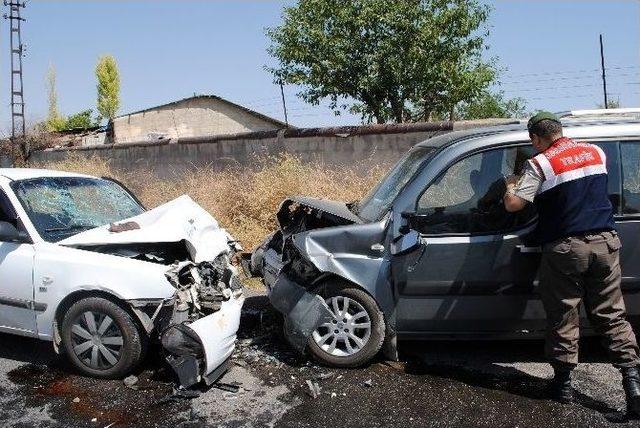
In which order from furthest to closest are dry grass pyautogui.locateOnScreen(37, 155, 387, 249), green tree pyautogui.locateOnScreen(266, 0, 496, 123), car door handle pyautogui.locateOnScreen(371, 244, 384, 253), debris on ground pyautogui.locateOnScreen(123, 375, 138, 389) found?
1. green tree pyautogui.locateOnScreen(266, 0, 496, 123)
2. dry grass pyautogui.locateOnScreen(37, 155, 387, 249)
3. car door handle pyautogui.locateOnScreen(371, 244, 384, 253)
4. debris on ground pyautogui.locateOnScreen(123, 375, 138, 389)

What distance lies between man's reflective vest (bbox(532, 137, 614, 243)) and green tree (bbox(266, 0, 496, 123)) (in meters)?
14.2

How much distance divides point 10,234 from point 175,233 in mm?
1304

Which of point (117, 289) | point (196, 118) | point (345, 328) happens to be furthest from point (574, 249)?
point (196, 118)

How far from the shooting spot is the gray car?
13.5ft

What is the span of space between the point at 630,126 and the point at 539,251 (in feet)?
3.99

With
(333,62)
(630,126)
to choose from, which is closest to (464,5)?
(333,62)

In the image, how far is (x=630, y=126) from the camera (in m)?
4.21

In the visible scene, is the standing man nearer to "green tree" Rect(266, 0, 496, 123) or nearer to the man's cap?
the man's cap

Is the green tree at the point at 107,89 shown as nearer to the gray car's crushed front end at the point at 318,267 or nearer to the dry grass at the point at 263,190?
the dry grass at the point at 263,190

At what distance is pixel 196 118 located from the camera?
32.4 metres

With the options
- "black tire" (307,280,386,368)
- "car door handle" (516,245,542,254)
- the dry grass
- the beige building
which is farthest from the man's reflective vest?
the beige building

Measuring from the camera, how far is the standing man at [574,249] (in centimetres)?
363

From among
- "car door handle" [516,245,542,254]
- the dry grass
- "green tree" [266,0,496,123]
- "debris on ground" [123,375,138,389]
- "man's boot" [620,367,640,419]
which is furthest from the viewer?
"green tree" [266,0,496,123]

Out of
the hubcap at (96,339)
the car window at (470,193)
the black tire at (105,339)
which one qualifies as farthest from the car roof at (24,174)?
the car window at (470,193)
